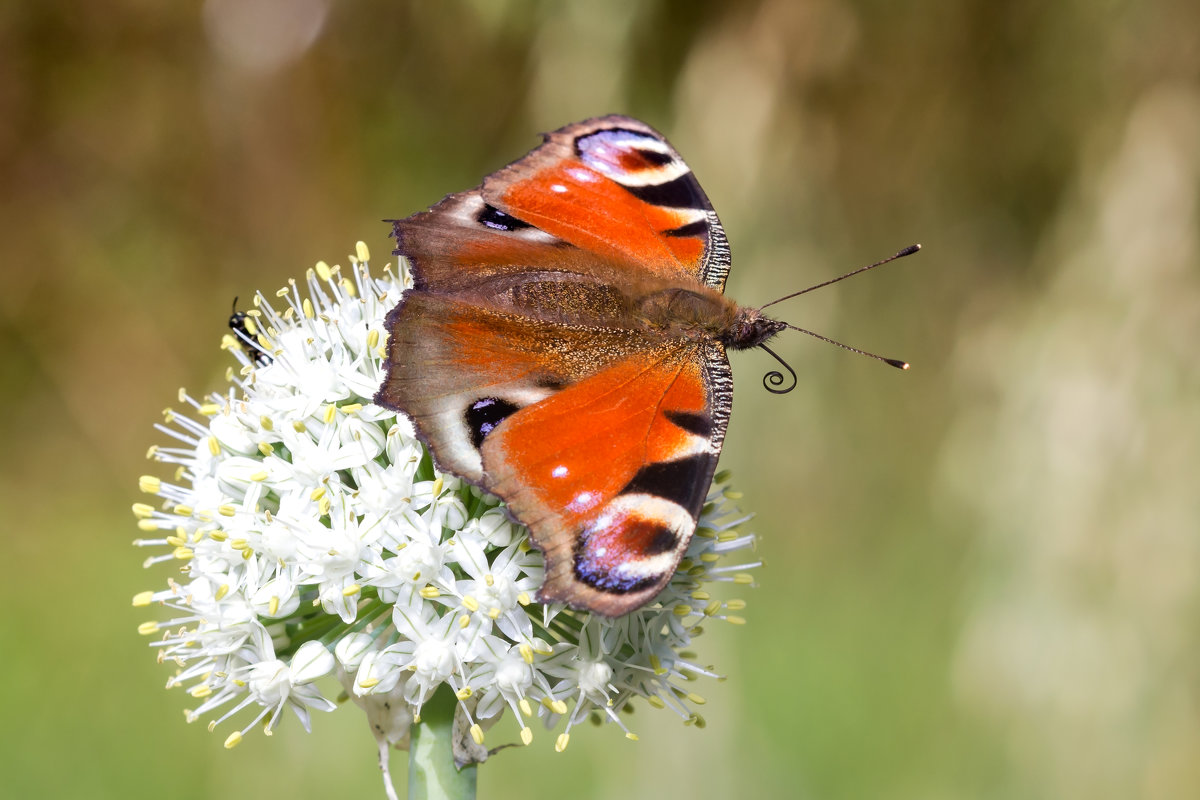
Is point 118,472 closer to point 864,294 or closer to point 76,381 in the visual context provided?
point 76,381

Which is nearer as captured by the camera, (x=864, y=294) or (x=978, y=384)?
(x=978, y=384)

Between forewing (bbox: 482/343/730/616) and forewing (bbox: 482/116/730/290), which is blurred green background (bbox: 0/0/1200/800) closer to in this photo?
forewing (bbox: 482/116/730/290)

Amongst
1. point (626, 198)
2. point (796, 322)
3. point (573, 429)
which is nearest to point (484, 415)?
point (573, 429)

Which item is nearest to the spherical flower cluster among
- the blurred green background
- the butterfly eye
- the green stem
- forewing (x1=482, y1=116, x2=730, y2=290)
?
the green stem

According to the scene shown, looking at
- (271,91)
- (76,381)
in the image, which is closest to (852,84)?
(271,91)

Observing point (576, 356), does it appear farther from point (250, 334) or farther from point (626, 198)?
point (250, 334)

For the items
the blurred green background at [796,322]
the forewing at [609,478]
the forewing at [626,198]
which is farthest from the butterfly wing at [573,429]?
the blurred green background at [796,322]

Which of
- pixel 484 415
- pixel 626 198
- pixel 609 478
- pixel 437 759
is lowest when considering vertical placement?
pixel 437 759
